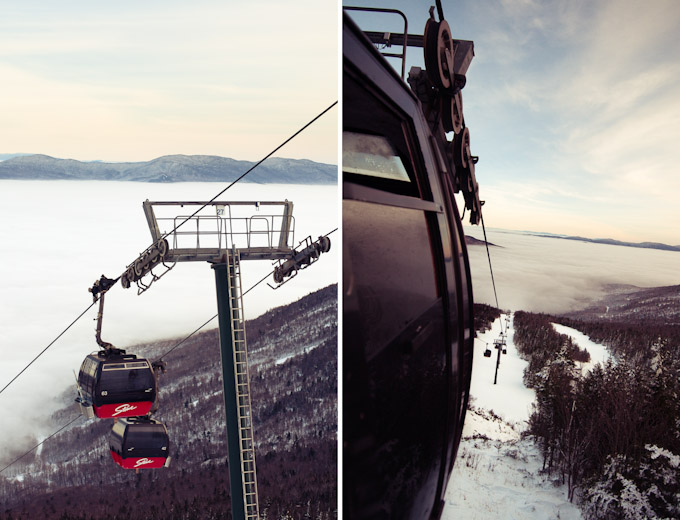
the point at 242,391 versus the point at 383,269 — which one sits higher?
the point at 383,269

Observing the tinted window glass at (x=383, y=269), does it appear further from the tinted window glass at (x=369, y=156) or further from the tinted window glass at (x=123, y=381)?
the tinted window glass at (x=123, y=381)

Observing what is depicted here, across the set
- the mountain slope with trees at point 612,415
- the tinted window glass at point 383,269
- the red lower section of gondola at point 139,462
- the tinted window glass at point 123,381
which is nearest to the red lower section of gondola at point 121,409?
the tinted window glass at point 123,381

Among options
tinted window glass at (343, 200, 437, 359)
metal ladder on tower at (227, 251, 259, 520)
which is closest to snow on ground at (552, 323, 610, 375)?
metal ladder on tower at (227, 251, 259, 520)

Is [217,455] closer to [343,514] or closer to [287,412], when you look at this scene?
[287,412]

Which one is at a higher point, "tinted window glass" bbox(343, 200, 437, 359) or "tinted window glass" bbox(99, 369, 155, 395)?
"tinted window glass" bbox(343, 200, 437, 359)

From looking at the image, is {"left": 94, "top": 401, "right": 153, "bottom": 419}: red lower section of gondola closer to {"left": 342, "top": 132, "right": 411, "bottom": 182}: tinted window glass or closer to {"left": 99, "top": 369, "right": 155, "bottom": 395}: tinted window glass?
{"left": 99, "top": 369, "right": 155, "bottom": 395}: tinted window glass

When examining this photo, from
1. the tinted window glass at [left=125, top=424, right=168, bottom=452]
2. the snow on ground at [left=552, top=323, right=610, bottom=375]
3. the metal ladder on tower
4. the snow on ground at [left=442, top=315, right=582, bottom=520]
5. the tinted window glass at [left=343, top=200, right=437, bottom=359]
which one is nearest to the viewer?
the tinted window glass at [left=343, top=200, right=437, bottom=359]

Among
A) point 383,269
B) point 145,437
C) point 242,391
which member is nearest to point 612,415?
point 242,391

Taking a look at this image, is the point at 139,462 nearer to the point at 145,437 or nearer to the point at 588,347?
the point at 145,437
